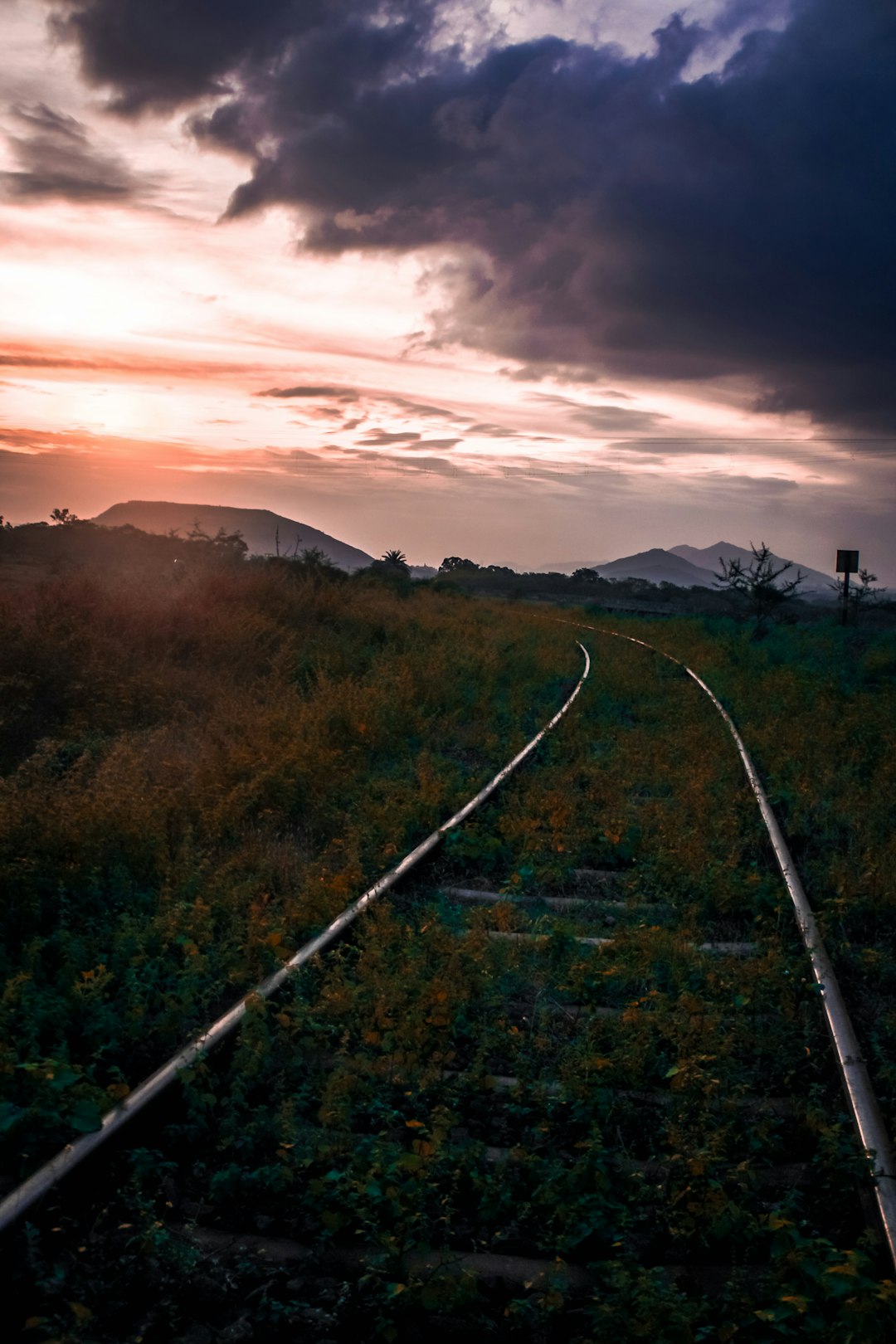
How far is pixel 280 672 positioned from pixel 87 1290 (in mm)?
10257

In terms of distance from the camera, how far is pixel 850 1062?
3.66 metres

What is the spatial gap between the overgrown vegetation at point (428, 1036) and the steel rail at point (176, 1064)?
0.26 feet

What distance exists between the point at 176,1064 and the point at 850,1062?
249 cm

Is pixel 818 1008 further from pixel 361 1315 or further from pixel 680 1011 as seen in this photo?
pixel 361 1315

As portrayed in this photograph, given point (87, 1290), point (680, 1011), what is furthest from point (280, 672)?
point (87, 1290)

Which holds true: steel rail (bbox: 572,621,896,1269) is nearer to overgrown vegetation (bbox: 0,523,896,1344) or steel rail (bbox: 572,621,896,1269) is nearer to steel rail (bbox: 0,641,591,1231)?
overgrown vegetation (bbox: 0,523,896,1344)

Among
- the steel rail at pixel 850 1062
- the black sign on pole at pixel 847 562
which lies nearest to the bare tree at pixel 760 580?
the black sign on pole at pixel 847 562

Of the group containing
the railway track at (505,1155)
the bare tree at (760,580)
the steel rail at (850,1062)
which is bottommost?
the railway track at (505,1155)

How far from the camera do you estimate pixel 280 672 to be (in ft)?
41.7

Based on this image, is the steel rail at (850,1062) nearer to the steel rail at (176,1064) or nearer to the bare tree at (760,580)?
the steel rail at (176,1064)

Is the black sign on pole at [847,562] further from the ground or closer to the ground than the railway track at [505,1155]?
further from the ground

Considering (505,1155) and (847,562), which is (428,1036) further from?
(847,562)

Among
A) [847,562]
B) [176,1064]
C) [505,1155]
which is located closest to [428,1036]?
[505,1155]

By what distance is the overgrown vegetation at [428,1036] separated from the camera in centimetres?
269
